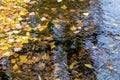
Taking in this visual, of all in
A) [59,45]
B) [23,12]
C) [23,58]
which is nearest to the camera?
[23,58]

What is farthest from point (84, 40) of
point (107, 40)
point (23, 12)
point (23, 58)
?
point (23, 12)

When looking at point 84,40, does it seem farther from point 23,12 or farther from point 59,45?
point 23,12

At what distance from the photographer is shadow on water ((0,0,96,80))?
14.0 ft

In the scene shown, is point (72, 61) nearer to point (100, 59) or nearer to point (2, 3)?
point (100, 59)

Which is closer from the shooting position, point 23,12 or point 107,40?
point 107,40

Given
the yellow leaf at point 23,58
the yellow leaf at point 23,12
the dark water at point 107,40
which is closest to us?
the dark water at point 107,40

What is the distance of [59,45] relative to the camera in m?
4.81

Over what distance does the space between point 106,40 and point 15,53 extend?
1.70 meters

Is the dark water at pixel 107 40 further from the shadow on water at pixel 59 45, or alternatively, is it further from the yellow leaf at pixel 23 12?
the yellow leaf at pixel 23 12

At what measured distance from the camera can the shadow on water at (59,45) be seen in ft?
14.0

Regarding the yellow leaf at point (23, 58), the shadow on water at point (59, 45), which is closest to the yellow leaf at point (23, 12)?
the shadow on water at point (59, 45)

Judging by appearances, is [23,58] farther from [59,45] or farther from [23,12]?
[23,12]

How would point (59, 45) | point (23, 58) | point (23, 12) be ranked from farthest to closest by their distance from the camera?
point (23, 12) → point (59, 45) → point (23, 58)

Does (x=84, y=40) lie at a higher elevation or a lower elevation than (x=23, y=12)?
lower
